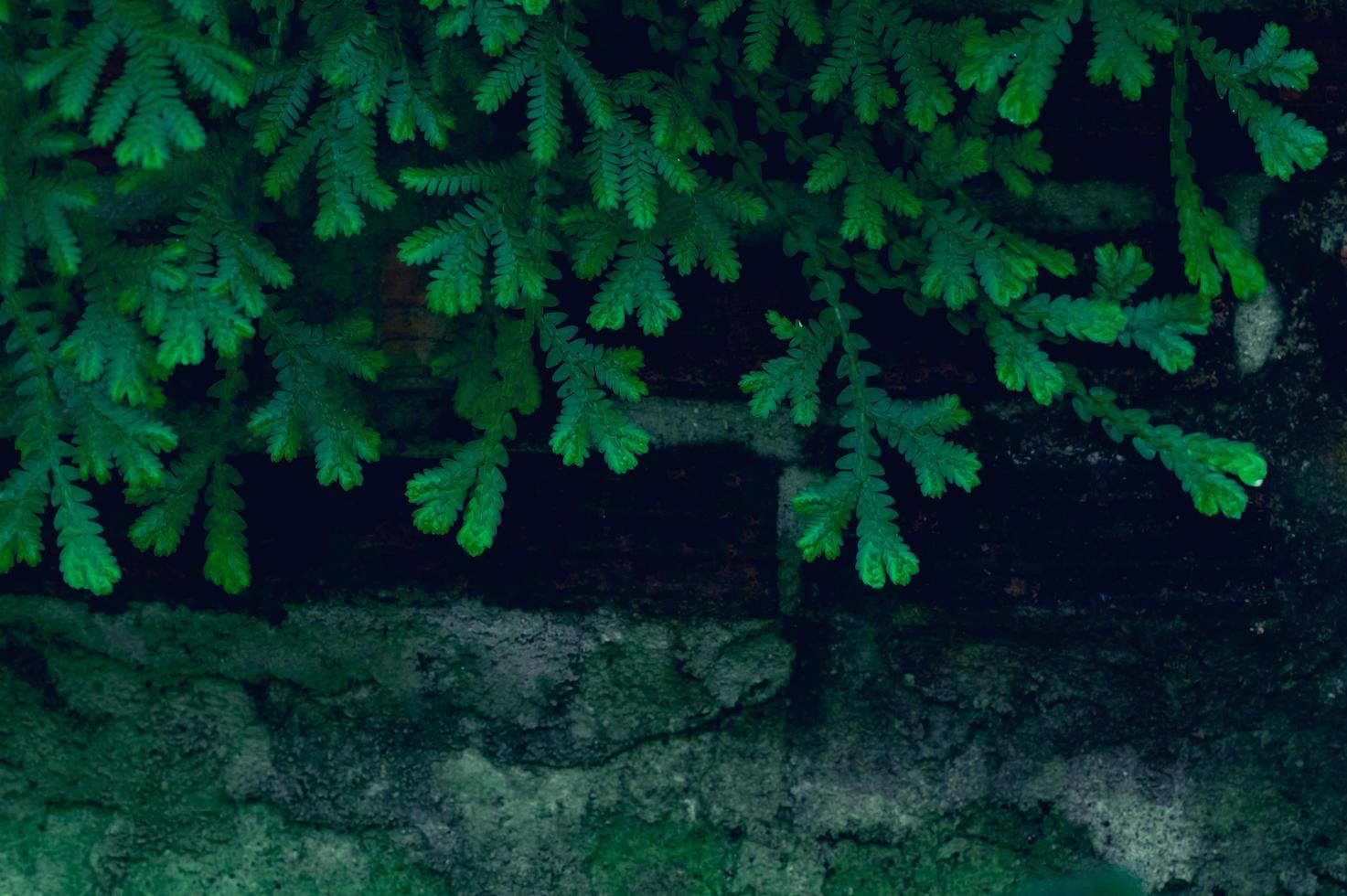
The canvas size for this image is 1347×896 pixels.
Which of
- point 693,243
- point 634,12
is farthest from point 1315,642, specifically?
point 634,12

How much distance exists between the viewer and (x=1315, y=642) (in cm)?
123

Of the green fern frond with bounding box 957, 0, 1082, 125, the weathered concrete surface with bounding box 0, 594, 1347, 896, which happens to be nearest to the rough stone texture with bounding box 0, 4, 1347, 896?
the weathered concrete surface with bounding box 0, 594, 1347, 896

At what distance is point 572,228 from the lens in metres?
1.18

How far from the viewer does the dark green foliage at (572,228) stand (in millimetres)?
1118

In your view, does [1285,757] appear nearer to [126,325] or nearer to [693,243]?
[693,243]

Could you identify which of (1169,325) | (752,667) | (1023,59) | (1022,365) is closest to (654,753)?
(752,667)

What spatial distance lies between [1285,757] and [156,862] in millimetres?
1287

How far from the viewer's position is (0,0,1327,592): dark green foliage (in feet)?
3.67

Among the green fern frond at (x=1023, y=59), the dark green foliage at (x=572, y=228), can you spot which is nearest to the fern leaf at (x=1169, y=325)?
the dark green foliage at (x=572, y=228)

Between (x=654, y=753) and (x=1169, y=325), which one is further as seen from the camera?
(x=654, y=753)

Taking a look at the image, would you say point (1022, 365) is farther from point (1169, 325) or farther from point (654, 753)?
point (654, 753)

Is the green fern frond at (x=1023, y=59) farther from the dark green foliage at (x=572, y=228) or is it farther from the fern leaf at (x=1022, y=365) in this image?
the fern leaf at (x=1022, y=365)

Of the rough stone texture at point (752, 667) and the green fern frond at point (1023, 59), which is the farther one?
the rough stone texture at point (752, 667)

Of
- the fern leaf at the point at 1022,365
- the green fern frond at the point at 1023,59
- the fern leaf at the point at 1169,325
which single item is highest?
the green fern frond at the point at 1023,59
